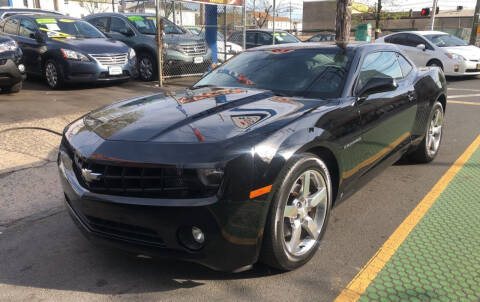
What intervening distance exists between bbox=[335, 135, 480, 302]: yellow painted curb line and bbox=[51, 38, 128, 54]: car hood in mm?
7182

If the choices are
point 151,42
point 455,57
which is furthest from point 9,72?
point 455,57

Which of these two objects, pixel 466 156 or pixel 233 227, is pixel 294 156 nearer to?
pixel 233 227

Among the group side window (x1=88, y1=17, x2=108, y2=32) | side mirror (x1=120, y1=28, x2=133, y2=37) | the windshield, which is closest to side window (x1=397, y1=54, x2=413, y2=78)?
the windshield

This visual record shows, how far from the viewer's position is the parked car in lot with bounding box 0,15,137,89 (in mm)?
8586

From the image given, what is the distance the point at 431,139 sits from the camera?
5043 millimetres

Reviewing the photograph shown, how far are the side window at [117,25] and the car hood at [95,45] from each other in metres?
2.07

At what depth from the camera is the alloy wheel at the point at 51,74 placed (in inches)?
345

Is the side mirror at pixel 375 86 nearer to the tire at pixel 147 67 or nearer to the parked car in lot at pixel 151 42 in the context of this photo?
the parked car in lot at pixel 151 42

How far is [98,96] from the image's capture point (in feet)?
27.6

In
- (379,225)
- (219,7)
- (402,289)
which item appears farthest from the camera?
(219,7)

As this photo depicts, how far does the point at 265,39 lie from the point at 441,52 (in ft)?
19.8

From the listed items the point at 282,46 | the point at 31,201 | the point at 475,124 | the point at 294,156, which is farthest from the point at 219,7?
the point at 294,156

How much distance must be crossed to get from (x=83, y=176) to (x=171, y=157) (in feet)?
2.09

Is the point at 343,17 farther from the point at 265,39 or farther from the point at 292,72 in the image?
the point at 292,72
